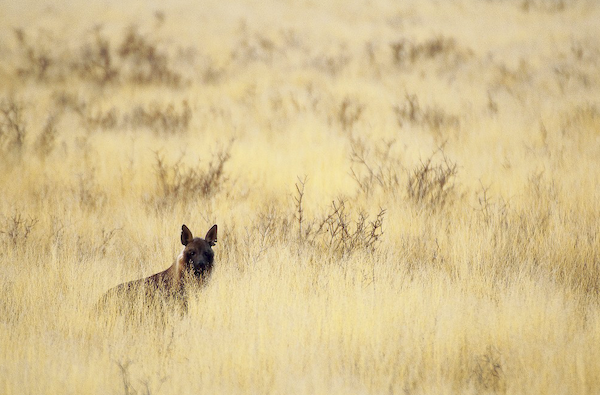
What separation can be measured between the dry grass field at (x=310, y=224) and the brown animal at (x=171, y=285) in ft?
0.42

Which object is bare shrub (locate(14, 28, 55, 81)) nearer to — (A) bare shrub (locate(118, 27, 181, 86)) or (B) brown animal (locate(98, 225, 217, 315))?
(A) bare shrub (locate(118, 27, 181, 86))

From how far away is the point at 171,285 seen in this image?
3693mm

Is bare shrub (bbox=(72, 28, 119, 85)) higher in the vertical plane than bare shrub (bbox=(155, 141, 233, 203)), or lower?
higher

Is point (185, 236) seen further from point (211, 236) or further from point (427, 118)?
point (427, 118)

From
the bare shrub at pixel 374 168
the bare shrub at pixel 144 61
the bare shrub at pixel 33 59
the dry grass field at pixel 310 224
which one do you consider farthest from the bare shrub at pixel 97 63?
the bare shrub at pixel 374 168

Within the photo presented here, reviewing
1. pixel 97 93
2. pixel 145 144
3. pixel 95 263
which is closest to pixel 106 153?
pixel 145 144

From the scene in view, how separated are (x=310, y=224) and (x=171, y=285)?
1.72 metres

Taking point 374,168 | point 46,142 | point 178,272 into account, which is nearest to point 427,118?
point 374,168

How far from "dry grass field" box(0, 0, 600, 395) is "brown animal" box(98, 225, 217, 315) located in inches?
5.1

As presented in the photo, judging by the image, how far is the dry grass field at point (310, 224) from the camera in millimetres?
2954

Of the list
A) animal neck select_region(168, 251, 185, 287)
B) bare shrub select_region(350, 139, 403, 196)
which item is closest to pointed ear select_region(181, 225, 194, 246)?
animal neck select_region(168, 251, 185, 287)

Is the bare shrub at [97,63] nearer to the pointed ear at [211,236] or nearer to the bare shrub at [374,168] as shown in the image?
the bare shrub at [374,168]

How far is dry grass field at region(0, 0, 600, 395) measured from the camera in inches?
116

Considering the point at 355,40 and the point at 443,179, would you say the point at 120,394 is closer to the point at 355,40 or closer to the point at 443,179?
the point at 443,179
